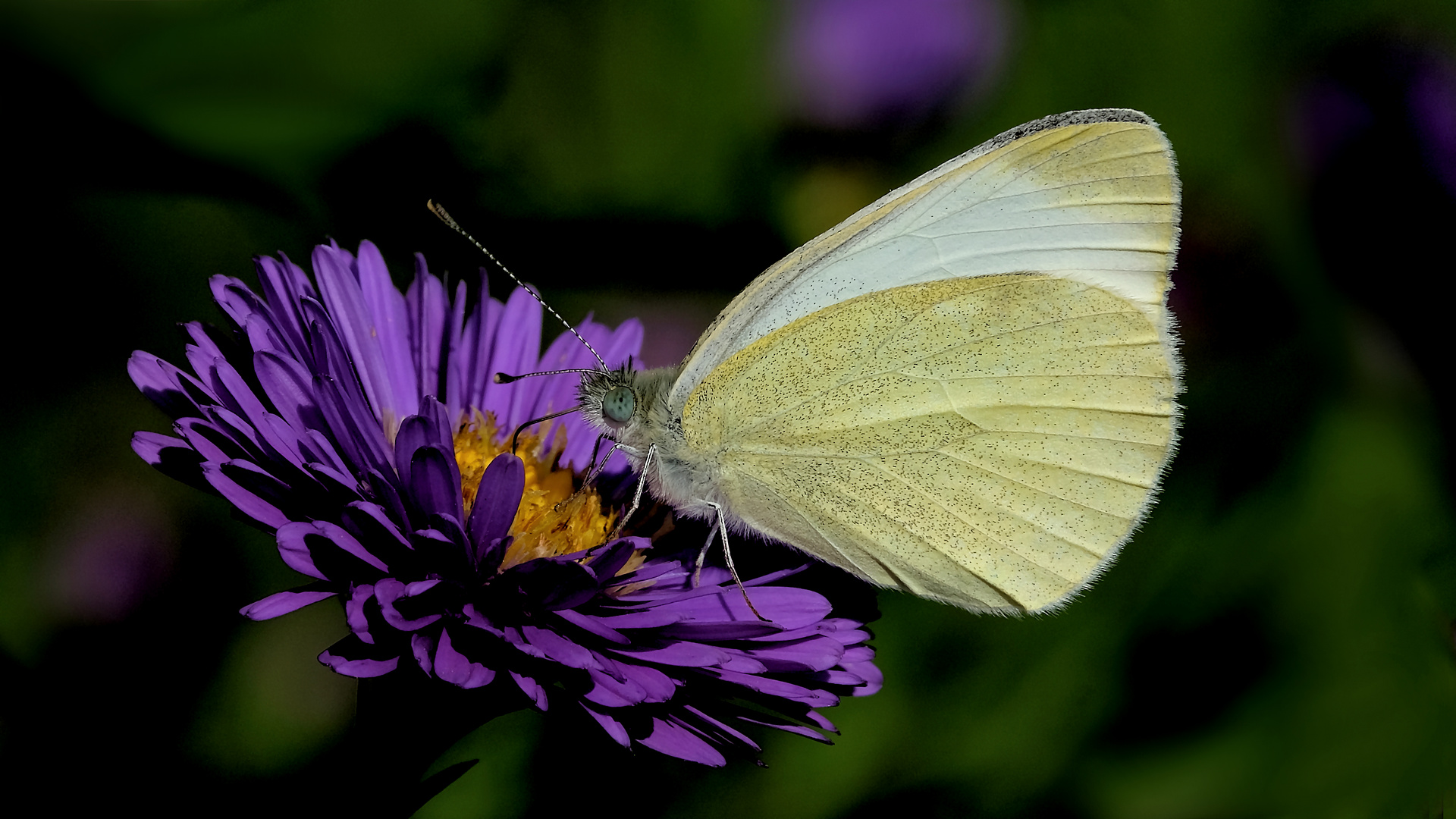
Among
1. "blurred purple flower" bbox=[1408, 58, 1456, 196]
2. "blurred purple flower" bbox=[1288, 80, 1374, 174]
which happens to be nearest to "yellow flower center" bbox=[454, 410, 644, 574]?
"blurred purple flower" bbox=[1288, 80, 1374, 174]

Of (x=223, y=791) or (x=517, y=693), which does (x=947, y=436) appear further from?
(x=223, y=791)

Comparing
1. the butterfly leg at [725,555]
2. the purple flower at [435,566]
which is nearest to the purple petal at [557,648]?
the purple flower at [435,566]

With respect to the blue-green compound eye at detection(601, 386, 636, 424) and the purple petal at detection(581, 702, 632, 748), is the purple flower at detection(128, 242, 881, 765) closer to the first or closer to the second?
the purple petal at detection(581, 702, 632, 748)

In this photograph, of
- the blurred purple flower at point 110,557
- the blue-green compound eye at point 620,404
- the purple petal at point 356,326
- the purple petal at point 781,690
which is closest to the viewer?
the purple petal at point 781,690

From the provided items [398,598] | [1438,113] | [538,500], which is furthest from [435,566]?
[1438,113]

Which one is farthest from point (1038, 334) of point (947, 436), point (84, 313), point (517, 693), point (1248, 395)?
point (84, 313)

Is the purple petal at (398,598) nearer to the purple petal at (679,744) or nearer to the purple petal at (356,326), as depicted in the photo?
the purple petal at (679,744)

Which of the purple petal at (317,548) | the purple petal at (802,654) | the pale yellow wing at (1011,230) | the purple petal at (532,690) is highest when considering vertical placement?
the pale yellow wing at (1011,230)
